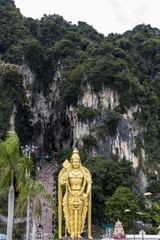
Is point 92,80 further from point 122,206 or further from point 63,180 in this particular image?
point 63,180

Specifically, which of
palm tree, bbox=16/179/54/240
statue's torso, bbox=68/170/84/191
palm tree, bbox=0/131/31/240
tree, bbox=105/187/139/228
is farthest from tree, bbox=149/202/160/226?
palm tree, bbox=0/131/31/240

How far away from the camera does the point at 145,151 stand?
3166cm

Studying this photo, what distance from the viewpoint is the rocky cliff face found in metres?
31.7

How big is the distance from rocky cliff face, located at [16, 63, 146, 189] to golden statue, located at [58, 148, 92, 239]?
59.1 ft

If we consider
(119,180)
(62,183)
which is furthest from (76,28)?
(62,183)

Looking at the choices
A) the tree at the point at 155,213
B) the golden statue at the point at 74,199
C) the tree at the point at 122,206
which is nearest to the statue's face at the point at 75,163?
the golden statue at the point at 74,199

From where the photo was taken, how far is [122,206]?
2303 cm

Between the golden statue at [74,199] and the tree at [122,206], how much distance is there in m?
10.1

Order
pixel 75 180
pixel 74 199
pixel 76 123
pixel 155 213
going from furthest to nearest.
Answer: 1. pixel 76 123
2. pixel 155 213
3. pixel 75 180
4. pixel 74 199

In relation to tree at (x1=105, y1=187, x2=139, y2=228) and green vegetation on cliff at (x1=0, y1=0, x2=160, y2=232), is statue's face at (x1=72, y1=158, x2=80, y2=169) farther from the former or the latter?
green vegetation on cliff at (x1=0, y1=0, x2=160, y2=232)

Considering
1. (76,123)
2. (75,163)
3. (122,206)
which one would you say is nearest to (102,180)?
(122,206)

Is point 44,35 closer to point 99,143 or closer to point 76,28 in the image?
point 76,28

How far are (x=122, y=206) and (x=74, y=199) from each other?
1116cm

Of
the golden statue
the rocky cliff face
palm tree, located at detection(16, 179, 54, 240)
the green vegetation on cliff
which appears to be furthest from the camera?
the rocky cliff face
